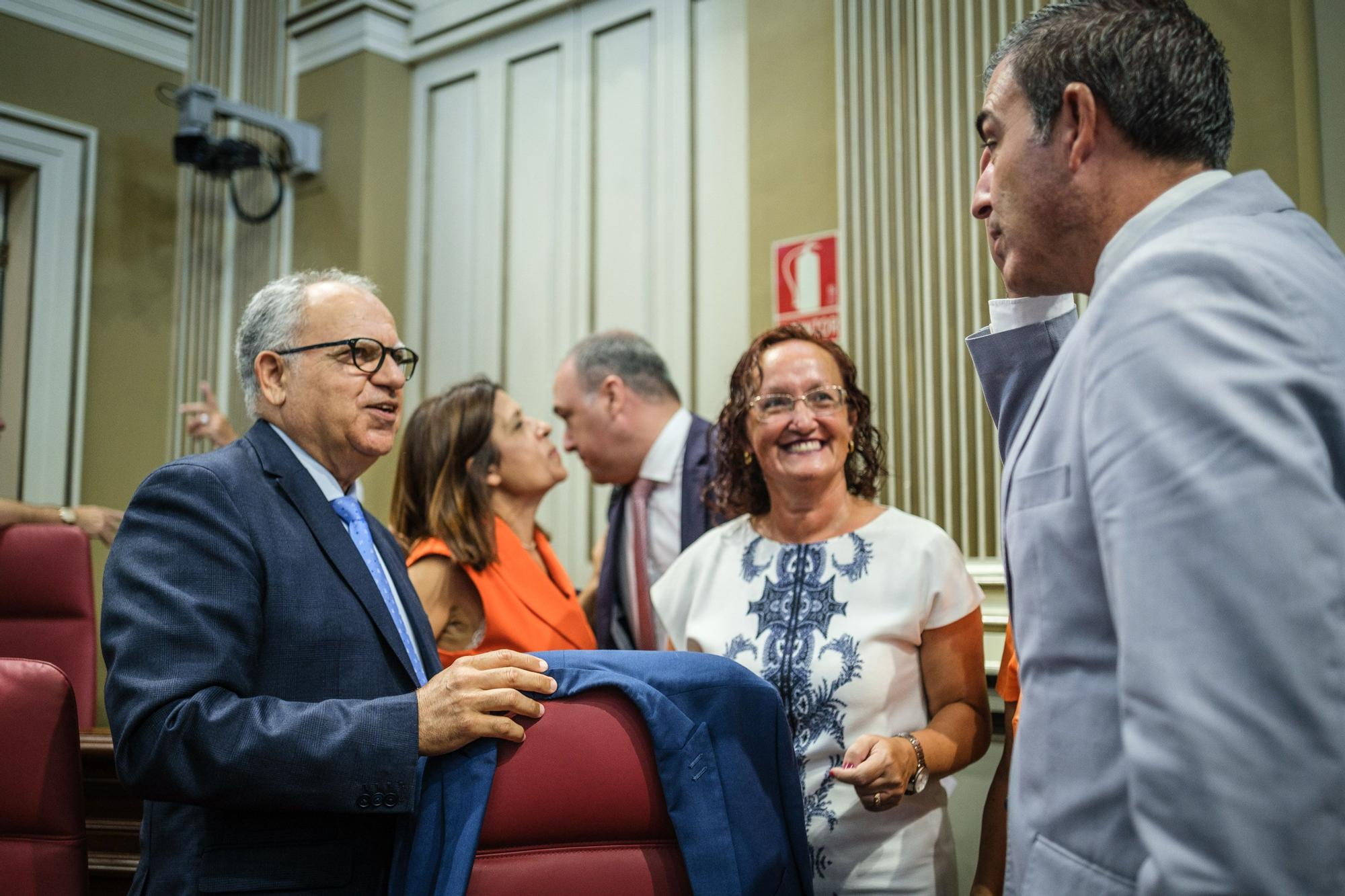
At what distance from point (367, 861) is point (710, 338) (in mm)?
2316

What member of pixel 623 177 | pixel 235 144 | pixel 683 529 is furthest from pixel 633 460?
pixel 235 144

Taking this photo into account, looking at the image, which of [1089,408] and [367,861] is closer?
[1089,408]

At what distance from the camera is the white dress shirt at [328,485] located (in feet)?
5.41

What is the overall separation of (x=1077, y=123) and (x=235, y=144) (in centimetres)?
374

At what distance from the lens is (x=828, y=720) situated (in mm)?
1755

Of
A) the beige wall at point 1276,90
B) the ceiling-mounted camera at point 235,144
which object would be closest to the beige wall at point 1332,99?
the beige wall at point 1276,90

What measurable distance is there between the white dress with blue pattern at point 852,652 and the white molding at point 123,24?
365 centimetres

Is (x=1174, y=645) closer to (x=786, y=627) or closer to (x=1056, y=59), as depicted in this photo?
(x=1056, y=59)

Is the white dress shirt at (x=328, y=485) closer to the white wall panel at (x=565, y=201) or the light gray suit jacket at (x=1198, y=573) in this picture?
the light gray suit jacket at (x=1198, y=573)

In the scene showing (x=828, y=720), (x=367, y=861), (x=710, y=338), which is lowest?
(x=367, y=861)

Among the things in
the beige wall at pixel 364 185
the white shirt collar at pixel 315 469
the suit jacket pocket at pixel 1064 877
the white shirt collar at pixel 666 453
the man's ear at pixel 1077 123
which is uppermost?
the beige wall at pixel 364 185

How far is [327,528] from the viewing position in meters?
1.54

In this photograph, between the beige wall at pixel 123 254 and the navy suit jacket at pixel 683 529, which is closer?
the navy suit jacket at pixel 683 529

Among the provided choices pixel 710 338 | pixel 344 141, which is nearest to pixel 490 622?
pixel 710 338
